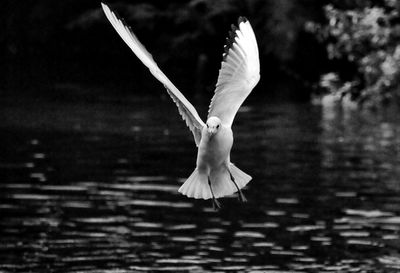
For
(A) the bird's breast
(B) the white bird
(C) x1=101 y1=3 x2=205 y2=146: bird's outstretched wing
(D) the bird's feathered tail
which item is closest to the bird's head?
(B) the white bird

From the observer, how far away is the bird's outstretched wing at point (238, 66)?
923cm

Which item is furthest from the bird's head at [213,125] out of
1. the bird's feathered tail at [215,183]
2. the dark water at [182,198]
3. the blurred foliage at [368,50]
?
the blurred foliage at [368,50]

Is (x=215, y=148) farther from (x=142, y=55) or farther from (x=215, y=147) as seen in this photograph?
(x=142, y=55)

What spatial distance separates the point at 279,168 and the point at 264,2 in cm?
1481

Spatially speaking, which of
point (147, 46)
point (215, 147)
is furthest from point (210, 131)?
point (147, 46)

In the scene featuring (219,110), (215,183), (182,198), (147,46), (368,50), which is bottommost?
(182,198)

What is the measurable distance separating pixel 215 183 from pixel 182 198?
5.51m

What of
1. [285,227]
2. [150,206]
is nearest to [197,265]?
[285,227]

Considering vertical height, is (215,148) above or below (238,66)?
below

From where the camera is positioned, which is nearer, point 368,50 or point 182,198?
point 182,198

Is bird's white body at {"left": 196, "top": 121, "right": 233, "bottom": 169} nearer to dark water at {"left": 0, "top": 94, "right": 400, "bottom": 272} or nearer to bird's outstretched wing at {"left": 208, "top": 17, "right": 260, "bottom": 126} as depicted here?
bird's outstretched wing at {"left": 208, "top": 17, "right": 260, "bottom": 126}

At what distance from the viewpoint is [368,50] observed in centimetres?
2620

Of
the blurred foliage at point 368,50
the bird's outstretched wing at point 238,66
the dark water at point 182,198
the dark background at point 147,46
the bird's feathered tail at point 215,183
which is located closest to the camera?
the bird's feathered tail at point 215,183

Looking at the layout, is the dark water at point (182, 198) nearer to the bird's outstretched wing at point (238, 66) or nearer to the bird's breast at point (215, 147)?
the bird's breast at point (215, 147)
